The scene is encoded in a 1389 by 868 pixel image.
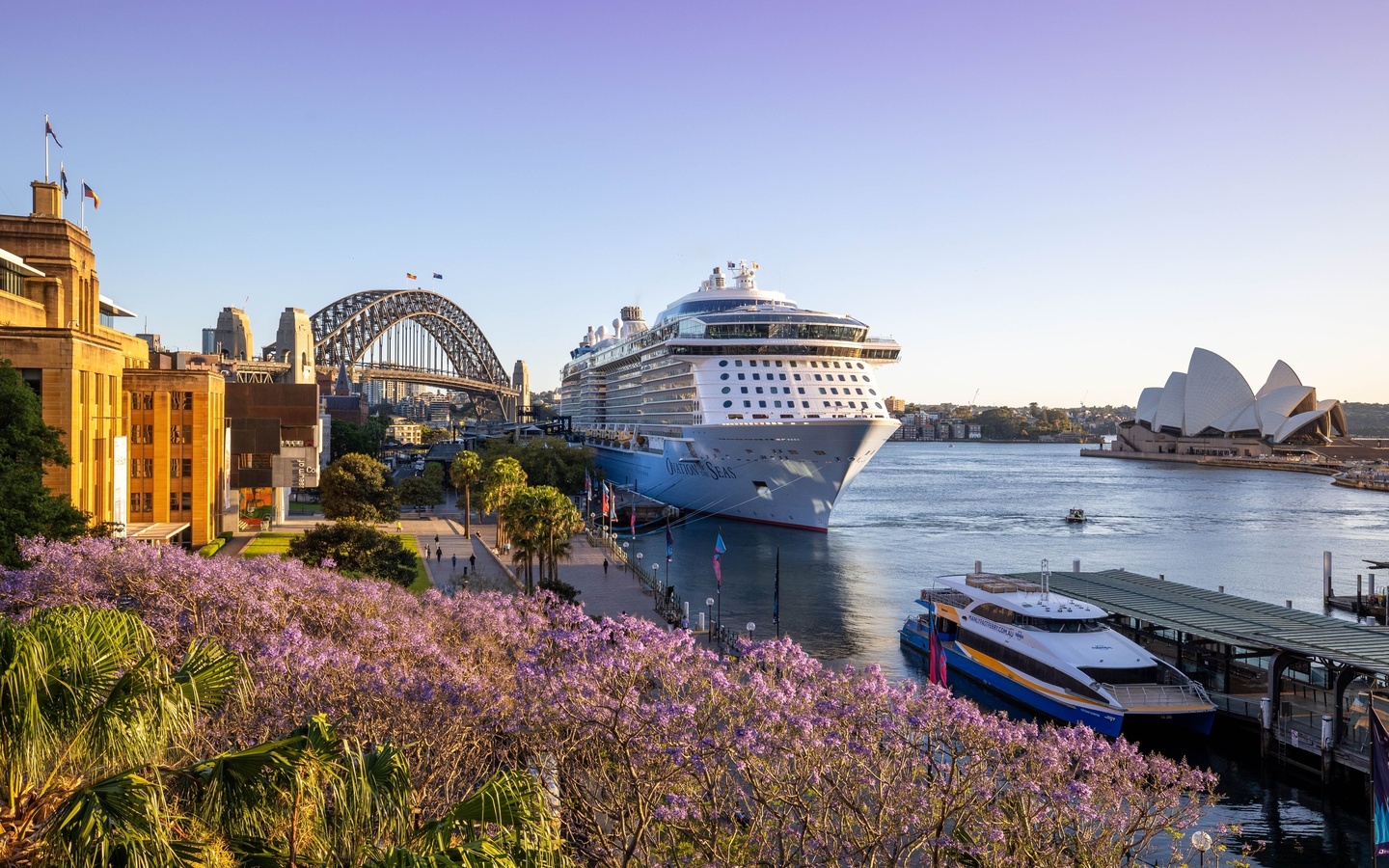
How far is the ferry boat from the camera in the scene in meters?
25.5

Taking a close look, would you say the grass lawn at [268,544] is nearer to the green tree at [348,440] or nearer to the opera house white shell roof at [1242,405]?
the green tree at [348,440]

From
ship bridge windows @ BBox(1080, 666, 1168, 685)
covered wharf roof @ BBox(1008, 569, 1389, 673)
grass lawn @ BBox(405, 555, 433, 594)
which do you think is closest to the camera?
covered wharf roof @ BBox(1008, 569, 1389, 673)

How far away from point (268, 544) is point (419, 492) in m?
25.8

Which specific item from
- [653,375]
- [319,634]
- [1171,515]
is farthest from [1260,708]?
[1171,515]

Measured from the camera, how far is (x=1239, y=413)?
169 m

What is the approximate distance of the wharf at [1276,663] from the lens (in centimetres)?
2325

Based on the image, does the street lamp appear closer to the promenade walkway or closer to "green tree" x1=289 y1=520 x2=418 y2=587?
the promenade walkway

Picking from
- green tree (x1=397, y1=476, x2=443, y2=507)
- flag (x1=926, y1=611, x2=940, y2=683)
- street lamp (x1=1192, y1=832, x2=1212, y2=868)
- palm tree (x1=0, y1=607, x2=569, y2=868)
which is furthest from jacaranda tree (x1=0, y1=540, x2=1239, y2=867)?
green tree (x1=397, y1=476, x2=443, y2=507)

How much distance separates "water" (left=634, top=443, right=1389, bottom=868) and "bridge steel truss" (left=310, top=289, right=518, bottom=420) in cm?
9159

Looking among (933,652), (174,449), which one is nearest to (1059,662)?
(933,652)

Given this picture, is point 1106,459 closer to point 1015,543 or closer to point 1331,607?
point 1015,543

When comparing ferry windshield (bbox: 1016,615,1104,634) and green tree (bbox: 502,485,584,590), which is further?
green tree (bbox: 502,485,584,590)

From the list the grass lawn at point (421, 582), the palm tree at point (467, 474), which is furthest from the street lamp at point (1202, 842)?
the palm tree at point (467, 474)

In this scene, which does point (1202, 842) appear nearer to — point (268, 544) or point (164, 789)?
point (164, 789)
